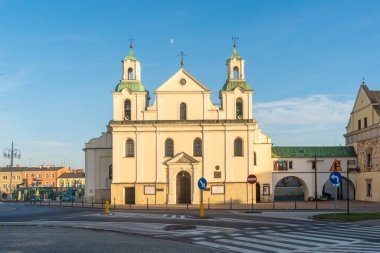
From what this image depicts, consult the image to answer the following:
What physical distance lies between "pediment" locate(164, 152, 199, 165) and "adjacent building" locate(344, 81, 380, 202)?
19430 mm

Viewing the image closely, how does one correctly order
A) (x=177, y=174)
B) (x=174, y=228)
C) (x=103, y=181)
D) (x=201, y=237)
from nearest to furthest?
(x=201, y=237) < (x=174, y=228) < (x=177, y=174) < (x=103, y=181)

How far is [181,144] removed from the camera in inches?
2120

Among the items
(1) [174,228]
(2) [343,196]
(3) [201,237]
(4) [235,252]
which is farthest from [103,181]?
(4) [235,252]

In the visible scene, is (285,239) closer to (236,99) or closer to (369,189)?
(236,99)

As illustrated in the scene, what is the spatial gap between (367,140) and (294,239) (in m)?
42.5

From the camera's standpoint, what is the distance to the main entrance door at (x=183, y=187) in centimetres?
5334

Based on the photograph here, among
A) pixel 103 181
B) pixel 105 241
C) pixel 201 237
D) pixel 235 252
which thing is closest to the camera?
pixel 235 252

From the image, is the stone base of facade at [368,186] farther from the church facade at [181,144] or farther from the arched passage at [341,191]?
the church facade at [181,144]

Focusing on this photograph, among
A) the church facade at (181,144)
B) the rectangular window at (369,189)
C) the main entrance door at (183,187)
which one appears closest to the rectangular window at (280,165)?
the church facade at (181,144)

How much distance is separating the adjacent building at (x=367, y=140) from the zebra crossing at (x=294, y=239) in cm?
3383

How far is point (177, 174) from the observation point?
53438 mm

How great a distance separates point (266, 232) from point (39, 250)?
9.74m

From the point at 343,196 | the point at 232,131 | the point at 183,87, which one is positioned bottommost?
the point at 343,196

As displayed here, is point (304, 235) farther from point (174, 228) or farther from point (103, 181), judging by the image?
point (103, 181)
